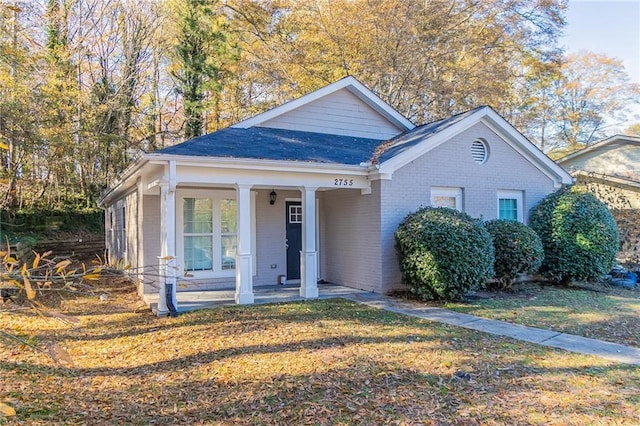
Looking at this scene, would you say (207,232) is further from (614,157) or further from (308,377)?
(614,157)

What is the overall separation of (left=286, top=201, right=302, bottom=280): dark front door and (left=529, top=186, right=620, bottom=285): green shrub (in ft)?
20.3

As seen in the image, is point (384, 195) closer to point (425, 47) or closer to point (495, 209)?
point (495, 209)

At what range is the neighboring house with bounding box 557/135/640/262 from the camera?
13.5m

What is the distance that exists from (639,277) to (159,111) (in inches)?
790

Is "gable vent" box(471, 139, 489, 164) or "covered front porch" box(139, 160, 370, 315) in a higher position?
"gable vent" box(471, 139, 489, 164)

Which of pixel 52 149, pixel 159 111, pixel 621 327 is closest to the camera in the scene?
pixel 621 327

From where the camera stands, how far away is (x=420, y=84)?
1948 centimetres

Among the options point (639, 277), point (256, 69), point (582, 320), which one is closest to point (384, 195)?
point (582, 320)

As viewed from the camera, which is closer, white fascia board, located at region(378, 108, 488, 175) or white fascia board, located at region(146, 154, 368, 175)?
white fascia board, located at region(146, 154, 368, 175)

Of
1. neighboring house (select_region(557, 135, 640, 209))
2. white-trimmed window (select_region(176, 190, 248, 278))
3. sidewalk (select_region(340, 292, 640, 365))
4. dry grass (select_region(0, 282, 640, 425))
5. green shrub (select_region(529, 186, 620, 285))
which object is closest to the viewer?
dry grass (select_region(0, 282, 640, 425))

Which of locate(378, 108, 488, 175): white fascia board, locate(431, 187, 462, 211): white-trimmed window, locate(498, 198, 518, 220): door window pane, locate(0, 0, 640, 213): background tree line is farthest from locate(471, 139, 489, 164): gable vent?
locate(0, 0, 640, 213): background tree line

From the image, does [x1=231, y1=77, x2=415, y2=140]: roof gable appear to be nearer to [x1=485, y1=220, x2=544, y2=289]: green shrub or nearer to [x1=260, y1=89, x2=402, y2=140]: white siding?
[x1=260, y1=89, x2=402, y2=140]: white siding

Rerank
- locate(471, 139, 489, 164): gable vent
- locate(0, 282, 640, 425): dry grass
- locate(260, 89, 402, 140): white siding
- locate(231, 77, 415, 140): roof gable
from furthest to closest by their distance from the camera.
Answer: locate(260, 89, 402, 140): white siding
locate(231, 77, 415, 140): roof gable
locate(471, 139, 489, 164): gable vent
locate(0, 282, 640, 425): dry grass

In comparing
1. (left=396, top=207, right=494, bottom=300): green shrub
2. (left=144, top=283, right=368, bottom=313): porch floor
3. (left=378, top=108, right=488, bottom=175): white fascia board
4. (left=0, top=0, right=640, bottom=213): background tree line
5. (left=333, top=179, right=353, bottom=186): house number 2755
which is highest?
(left=0, top=0, right=640, bottom=213): background tree line
